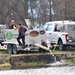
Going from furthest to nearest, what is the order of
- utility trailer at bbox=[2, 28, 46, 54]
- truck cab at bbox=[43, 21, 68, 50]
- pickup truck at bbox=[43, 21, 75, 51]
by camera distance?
truck cab at bbox=[43, 21, 68, 50] < pickup truck at bbox=[43, 21, 75, 51] < utility trailer at bbox=[2, 28, 46, 54]

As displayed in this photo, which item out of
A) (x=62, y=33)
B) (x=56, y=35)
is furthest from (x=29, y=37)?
(x=56, y=35)

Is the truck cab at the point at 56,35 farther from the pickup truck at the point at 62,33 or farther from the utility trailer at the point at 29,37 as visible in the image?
the utility trailer at the point at 29,37

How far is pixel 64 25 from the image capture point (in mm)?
23344

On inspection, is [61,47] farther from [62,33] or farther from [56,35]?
[62,33]

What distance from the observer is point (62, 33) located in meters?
23.3

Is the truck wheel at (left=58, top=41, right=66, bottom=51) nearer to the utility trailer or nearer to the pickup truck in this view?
the pickup truck

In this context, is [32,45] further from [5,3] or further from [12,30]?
[5,3]

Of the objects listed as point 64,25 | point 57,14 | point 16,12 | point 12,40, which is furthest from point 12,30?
point 16,12

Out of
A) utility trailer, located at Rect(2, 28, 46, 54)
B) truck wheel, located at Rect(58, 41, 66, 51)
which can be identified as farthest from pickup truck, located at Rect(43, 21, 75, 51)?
utility trailer, located at Rect(2, 28, 46, 54)

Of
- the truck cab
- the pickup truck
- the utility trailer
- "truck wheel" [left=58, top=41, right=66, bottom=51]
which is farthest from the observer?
"truck wheel" [left=58, top=41, right=66, bottom=51]

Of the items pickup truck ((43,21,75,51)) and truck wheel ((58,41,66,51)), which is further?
truck wheel ((58,41,66,51))

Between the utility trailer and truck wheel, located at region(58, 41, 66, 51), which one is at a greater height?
the utility trailer

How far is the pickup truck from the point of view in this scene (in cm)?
2298

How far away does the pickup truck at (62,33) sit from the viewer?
22984 mm
